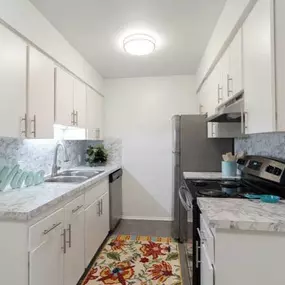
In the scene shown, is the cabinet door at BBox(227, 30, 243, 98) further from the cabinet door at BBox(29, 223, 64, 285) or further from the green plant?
the green plant

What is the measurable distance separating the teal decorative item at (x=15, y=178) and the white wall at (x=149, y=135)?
206cm

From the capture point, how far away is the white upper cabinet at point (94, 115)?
3.30 meters

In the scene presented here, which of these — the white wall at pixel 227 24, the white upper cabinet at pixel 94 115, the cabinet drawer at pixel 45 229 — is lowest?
the cabinet drawer at pixel 45 229

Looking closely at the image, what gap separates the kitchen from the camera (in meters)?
1.22

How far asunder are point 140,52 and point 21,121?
148cm

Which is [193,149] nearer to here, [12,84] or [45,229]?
[45,229]

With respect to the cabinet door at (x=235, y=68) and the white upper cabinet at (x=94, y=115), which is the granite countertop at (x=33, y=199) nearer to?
the white upper cabinet at (x=94, y=115)

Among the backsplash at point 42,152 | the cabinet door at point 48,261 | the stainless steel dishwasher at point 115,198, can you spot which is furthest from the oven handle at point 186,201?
the backsplash at point 42,152

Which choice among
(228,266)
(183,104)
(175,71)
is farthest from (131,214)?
(228,266)

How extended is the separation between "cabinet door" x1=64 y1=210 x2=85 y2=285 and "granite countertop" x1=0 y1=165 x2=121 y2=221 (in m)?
0.24

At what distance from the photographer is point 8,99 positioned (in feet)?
5.18

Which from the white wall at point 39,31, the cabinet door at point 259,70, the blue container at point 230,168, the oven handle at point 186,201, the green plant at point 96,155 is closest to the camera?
the cabinet door at point 259,70

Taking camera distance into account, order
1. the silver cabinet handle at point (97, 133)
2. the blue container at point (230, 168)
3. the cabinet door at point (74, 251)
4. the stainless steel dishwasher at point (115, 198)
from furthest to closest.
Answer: the silver cabinet handle at point (97, 133)
the stainless steel dishwasher at point (115, 198)
the blue container at point (230, 168)
the cabinet door at point (74, 251)

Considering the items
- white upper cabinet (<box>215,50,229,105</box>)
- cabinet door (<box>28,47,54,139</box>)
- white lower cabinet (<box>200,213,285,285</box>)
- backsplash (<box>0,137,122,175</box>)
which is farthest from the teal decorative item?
white upper cabinet (<box>215,50,229,105</box>)
